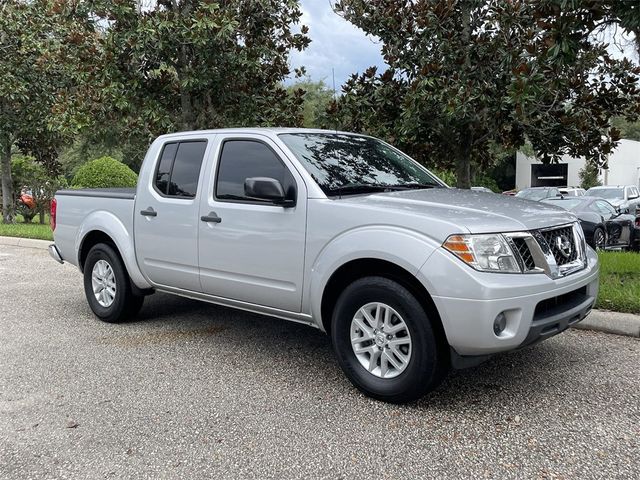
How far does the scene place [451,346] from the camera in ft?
11.4

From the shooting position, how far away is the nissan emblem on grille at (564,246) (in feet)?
12.7

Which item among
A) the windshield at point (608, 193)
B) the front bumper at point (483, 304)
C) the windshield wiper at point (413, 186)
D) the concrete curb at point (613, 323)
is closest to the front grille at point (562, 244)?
the front bumper at point (483, 304)

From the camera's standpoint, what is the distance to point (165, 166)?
17.7ft

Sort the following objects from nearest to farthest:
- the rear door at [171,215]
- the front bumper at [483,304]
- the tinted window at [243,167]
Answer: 1. the front bumper at [483,304]
2. the tinted window at [243,167]
3. the rear door at [171,215]

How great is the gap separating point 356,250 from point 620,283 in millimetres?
4160

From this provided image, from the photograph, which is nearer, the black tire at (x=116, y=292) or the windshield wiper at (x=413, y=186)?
the windshield wiper at (x=413, y=186)

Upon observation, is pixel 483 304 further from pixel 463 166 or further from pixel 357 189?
pixel 463 166

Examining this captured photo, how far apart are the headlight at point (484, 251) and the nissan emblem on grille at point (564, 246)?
0.59 m

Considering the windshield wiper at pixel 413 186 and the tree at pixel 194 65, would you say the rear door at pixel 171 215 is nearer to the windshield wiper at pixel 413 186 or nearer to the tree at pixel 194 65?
the windshield wiper at pixel 413 186

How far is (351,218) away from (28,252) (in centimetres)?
978

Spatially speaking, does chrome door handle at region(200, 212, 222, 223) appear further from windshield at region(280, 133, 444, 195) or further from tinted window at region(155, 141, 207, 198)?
windshield at region(280, 133, 444, 195)

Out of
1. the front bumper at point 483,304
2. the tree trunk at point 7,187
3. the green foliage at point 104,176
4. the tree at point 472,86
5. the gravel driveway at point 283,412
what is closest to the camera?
the gravel driveway at point 283,412

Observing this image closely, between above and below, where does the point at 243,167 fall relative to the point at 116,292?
above

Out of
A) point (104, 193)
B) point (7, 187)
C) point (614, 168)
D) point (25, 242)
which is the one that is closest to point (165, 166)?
point (104, 193)
